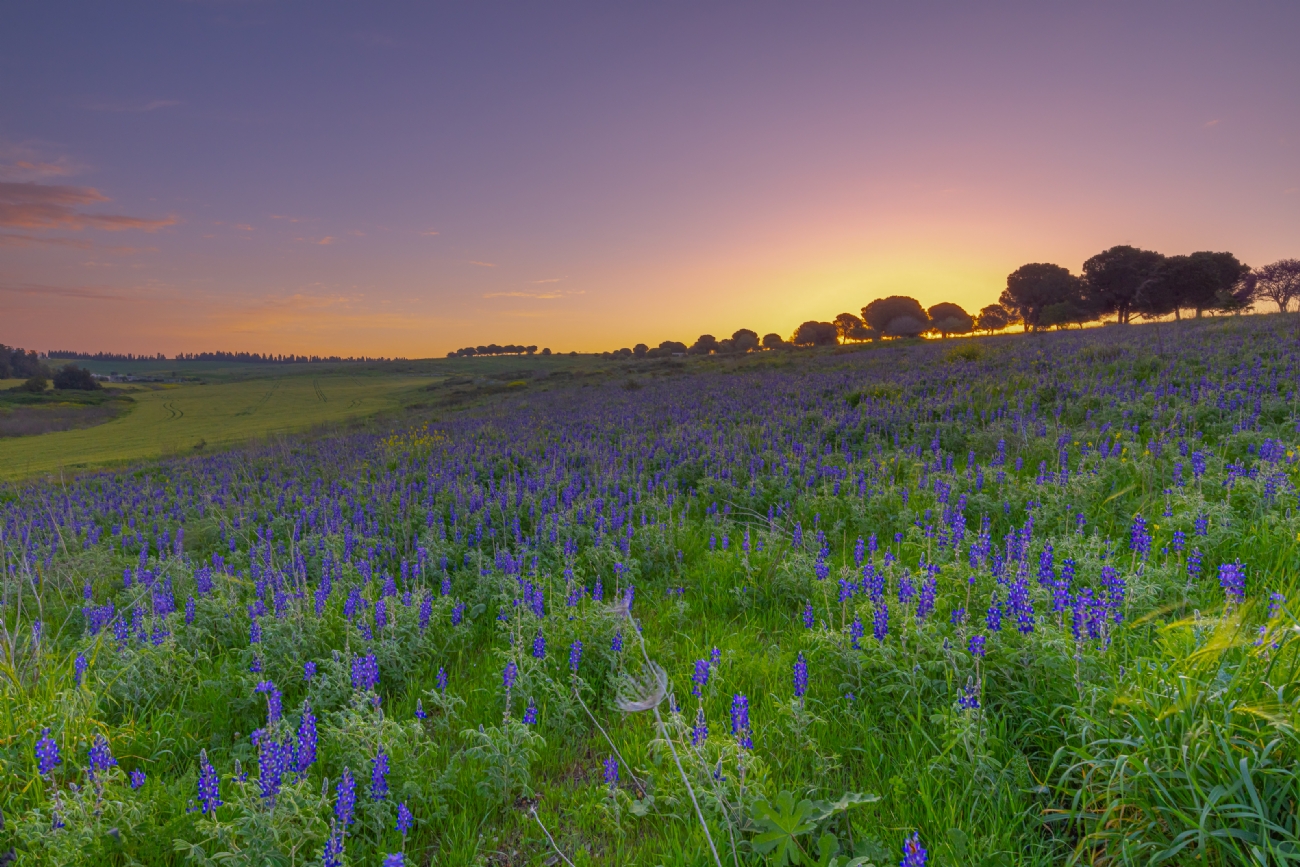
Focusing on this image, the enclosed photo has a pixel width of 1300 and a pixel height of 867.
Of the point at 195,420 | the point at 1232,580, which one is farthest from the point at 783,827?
the point at 195,420

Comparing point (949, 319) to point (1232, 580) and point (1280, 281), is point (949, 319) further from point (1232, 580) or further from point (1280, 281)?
point (1232, 580)

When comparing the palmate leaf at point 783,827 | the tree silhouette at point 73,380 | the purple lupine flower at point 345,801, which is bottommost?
the palmate leaf at point 783,827

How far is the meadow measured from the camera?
219cm

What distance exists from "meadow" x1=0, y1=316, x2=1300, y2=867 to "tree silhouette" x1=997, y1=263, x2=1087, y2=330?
72867 mm

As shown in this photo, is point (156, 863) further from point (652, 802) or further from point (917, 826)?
point (917, 826)

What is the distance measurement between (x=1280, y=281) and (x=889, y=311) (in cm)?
4243

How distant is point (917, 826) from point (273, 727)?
110 inches

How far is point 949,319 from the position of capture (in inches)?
3676

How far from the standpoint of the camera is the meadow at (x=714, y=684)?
7.20 feet

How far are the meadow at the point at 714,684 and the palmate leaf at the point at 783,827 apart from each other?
14mm

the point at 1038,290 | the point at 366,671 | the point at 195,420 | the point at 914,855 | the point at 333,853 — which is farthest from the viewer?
the point at 1038,290

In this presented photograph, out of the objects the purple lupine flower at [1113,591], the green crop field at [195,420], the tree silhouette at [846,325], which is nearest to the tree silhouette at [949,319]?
the tree silhouette at [846,325]

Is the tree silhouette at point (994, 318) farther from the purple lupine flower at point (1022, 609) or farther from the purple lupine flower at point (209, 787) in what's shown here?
the purple lupine flower at point (209, 787)

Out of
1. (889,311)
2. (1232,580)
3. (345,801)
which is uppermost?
(889,311)
